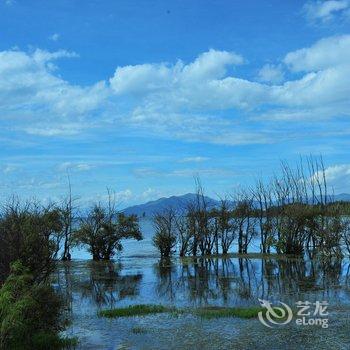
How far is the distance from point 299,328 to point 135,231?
23.5m

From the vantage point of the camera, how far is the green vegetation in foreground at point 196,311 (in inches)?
559

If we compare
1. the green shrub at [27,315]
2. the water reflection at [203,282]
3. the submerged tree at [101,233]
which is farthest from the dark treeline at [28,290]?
the submerged tree at [101,233]

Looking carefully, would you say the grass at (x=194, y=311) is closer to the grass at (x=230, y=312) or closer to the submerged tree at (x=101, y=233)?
the grass at (x=230, y=312)

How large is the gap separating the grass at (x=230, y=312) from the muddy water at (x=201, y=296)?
0.39 metres

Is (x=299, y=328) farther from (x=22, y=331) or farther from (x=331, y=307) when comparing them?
(x=22, y=331)

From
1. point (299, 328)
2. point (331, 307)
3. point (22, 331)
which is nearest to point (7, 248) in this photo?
point (22, 331)

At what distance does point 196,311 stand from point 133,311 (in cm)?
187

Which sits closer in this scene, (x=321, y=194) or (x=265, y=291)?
(x=265, y=291)

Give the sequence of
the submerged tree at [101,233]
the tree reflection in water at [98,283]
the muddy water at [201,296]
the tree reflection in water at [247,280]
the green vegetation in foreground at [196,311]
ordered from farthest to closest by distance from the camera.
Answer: the submerged tree at [101,233] → the tree reflection in water at [98,283] → the tree reflection in water at [247,280] → the green vegetation in foreground at [196,311] → the muddy water at [201,296]

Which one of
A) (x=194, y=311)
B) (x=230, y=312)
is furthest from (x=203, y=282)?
(x=230, y=312)

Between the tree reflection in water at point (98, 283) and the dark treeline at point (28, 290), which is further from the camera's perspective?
the tree reflection in water at point (98, 283)

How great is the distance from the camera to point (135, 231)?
35.3m

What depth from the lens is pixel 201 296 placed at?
1822 cm

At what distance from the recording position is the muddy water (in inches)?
462
